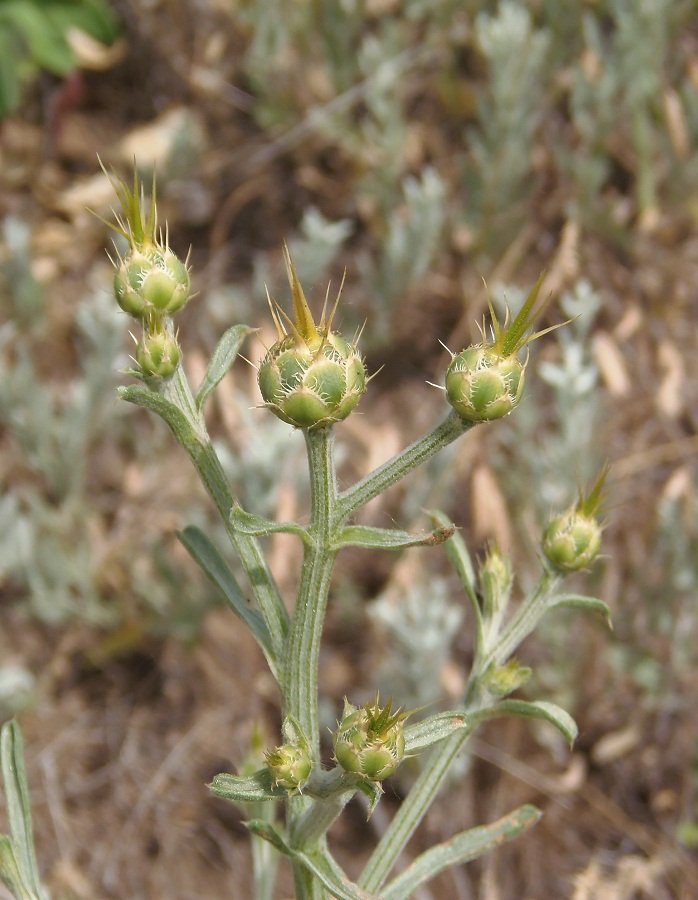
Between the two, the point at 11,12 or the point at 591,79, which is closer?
the point at 11,12

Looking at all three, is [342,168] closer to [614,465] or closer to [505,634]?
[614,465]

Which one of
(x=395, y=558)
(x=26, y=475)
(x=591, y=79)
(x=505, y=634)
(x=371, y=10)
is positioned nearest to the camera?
(x=505, y=634)

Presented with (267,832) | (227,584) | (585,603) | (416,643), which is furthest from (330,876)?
(416,643)

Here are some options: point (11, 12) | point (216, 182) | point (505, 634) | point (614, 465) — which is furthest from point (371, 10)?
point (505, 634)

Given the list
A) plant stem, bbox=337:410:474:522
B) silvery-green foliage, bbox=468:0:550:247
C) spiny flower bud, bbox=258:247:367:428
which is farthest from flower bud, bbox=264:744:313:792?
silvery-green foliage, bbox=468:0:550:247

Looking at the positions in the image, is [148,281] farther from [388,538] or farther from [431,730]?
[431,730]

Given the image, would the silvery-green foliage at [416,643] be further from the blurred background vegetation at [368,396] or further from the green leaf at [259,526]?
the green leaf at [259,526]

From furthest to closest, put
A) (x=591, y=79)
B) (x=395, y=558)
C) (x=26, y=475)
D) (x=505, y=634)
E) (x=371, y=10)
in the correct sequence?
(x=371, y=10) → (x=591, y=79) → (x=26, y=475) → (x=395, y=558) → (x=505, y=634)

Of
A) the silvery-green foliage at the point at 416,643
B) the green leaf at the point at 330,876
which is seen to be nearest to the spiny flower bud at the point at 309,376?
the green leaf at the point at 330,876

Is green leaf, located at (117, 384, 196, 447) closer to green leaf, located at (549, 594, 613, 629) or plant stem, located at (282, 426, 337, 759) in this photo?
plant stem, located at (282, 426, 337, 759)
